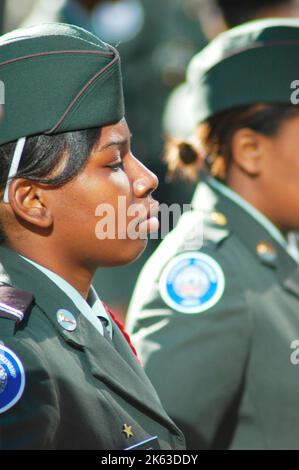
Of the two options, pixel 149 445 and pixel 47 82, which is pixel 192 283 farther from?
pixel 47 82

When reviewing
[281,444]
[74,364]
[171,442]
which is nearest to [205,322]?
[281,444]

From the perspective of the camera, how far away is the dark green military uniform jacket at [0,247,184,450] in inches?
74.2

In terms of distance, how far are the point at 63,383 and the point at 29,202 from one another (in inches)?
16.6

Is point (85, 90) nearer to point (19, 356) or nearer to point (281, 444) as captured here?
point (19, 356)

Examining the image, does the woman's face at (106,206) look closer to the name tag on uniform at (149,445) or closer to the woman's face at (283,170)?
the name tag on uniform at (149,445)

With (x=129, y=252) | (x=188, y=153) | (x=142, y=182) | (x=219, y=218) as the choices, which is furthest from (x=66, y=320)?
(x=188, y=153)

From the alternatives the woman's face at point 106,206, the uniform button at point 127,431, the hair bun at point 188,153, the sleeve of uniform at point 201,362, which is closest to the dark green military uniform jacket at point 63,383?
the uniform button at point 127,431

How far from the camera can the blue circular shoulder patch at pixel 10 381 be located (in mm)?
1878

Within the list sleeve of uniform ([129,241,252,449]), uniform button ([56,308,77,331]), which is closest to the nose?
uniform button ([56,308,77,331])

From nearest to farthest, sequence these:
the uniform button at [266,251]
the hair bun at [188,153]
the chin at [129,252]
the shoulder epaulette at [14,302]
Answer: the shoulder epaulette at [14,302] < the chin at [129,252] < the uniform button at [266,251] < the hair bun at [188,153]

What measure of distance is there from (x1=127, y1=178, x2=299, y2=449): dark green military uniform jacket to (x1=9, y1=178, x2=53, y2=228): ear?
76 cm

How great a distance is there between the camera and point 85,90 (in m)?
2.21

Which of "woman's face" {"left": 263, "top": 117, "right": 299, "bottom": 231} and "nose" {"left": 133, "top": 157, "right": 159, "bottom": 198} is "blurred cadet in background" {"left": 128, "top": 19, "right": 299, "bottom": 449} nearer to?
"woman's face" {"left": 263, "top": 117, "right": 299, "bottom": 231}

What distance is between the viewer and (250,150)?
3.15m
